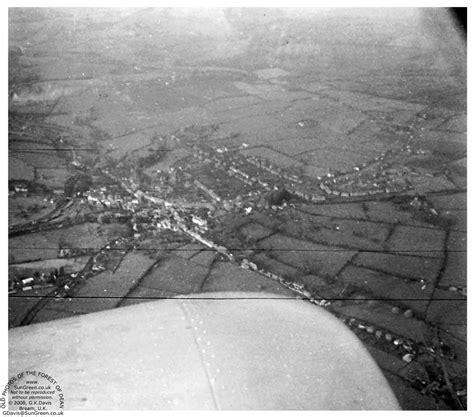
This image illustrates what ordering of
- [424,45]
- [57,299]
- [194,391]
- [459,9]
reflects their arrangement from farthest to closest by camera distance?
[424,45] < [459,9] < [57,299] < [194,391]

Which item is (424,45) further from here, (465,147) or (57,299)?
(57,299)

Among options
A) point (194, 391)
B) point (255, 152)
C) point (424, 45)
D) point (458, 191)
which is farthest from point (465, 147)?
point (194, 391)

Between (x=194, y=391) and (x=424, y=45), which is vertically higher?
(x=424, y=45)

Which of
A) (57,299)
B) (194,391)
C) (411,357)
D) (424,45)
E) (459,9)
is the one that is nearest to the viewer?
(194,391)

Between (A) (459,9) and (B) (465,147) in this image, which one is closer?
(A) (459,9)

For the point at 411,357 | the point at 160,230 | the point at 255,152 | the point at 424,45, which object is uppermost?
the point at 424,45
